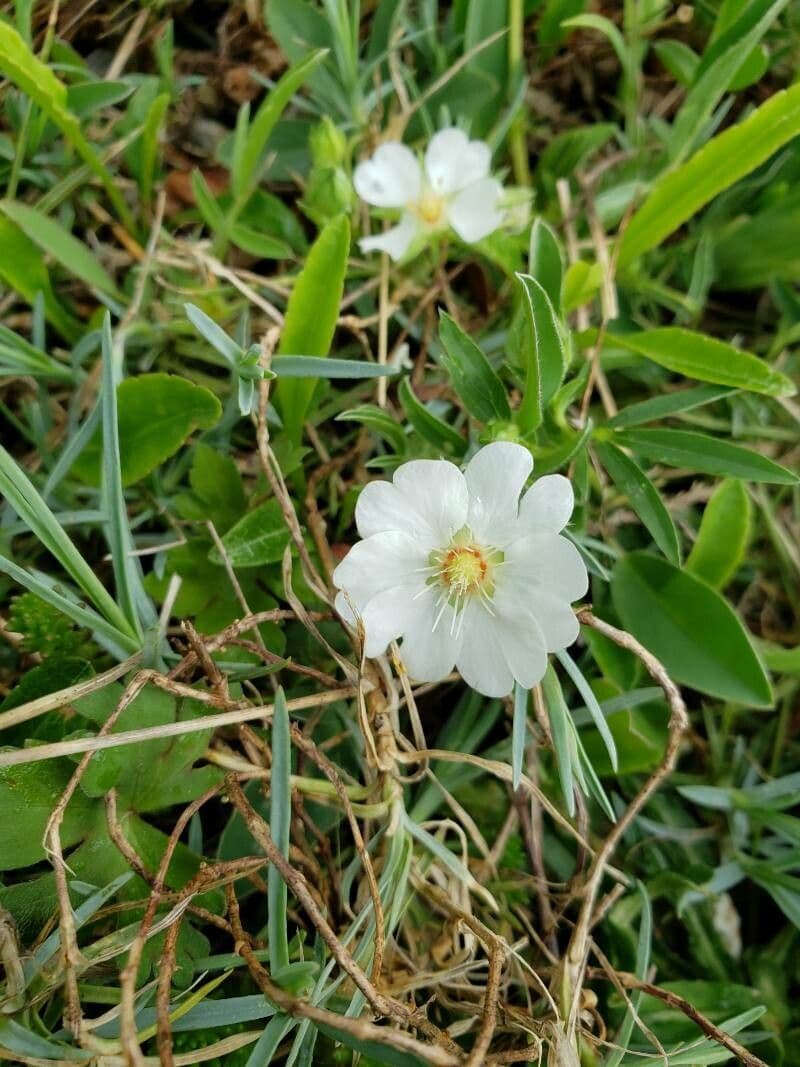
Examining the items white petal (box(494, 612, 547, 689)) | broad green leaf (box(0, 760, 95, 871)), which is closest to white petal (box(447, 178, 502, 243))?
white petal (box(494, 612, 547, 689))

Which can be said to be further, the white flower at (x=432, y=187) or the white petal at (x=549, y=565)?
the white flower at (x=432, y=187)

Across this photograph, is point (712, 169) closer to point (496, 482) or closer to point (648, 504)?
point (648, 504)

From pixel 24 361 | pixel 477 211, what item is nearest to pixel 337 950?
pixel 24 361

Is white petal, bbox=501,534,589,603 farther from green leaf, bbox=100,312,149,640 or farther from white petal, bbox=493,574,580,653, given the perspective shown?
green leaf, bbox=100,312,149,640

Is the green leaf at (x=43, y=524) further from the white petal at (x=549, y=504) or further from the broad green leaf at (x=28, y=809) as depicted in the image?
the white petal at (x=549, y=504)

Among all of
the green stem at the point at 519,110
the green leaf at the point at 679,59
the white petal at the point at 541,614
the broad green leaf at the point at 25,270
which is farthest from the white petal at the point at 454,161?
the white petal at the point at 541,614

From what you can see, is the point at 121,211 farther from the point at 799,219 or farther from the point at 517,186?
the point at 799,219
